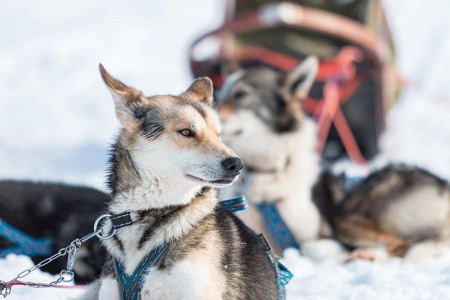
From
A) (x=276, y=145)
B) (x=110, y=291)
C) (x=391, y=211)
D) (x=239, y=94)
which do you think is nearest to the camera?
(x=110, y=291)

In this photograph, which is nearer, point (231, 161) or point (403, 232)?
point (231, 161)

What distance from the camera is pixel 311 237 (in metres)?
4.04

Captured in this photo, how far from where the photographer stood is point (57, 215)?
138 inches

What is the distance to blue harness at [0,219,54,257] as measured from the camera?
10.7ft

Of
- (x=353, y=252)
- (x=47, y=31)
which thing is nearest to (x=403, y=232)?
(x=353, y=252)

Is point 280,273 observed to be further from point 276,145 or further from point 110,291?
point 276,145

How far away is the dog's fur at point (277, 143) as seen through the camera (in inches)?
161

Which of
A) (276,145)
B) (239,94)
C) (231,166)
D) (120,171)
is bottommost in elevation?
(276,145)

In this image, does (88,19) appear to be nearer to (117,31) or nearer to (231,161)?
(117,31)

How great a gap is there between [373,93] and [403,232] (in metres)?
3.33

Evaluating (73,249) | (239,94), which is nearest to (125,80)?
(239,94)

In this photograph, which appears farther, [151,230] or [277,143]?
[277,143]

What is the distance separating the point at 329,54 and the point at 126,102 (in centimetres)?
514

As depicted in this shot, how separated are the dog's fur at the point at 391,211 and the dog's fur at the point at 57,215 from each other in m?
1.49
